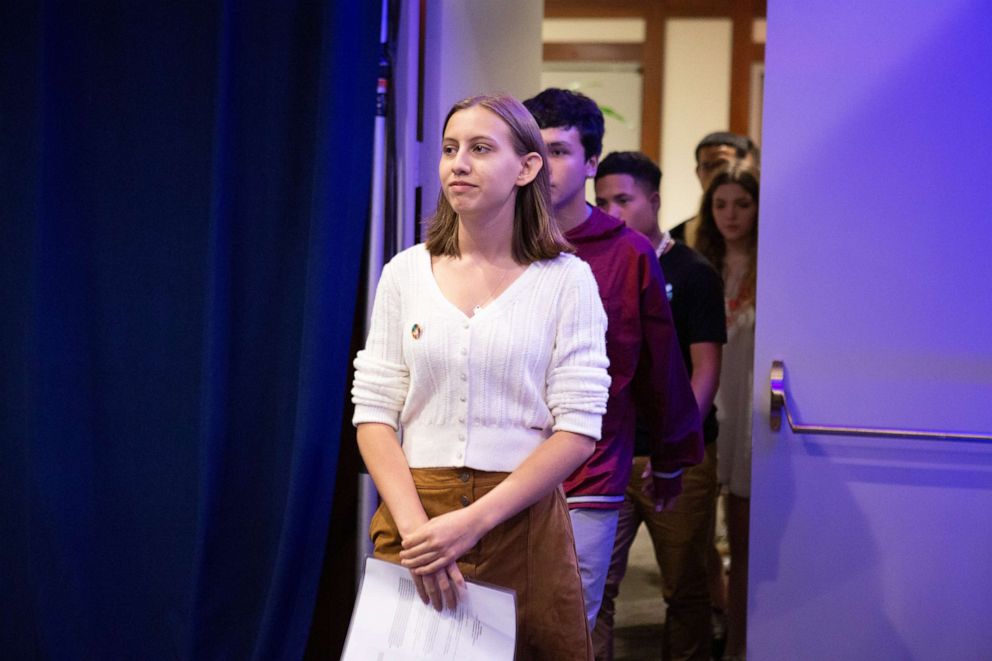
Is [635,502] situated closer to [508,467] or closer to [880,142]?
[880,142]

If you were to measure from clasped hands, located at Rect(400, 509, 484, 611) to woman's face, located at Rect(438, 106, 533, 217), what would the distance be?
0.42m

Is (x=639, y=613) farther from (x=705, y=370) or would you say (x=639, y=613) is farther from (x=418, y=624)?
(x=418, y=624)

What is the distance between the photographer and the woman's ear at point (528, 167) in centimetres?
154

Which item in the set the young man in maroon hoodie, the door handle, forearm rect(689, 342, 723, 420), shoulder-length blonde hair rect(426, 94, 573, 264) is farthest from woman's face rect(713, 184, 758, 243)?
shoulder-length blonde hair rect(426, 94, 573, 264)

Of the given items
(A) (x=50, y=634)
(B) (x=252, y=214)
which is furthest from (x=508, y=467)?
(A) (x=50, y=634)

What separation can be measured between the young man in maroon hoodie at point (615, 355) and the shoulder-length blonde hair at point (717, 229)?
1137 mm

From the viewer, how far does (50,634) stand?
257cm

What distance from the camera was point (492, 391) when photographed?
4.82 ft

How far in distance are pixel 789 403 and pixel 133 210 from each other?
1.56m

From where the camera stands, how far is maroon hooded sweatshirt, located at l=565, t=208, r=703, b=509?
1.92m


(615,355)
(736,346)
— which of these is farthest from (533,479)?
(736,346)

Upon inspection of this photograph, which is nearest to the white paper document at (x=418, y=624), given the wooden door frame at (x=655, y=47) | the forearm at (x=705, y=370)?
the forearm at (x=705, y=370)

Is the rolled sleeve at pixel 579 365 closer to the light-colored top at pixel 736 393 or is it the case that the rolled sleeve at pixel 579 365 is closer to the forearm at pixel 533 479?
the forearm at pixel 533 479

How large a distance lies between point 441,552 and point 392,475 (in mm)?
137
